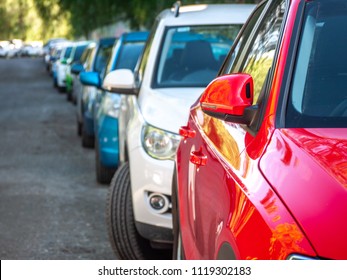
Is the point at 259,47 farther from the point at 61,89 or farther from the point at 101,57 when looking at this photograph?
the point at 61,89

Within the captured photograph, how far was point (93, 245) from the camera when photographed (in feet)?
25.4

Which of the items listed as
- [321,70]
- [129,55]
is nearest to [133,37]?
[129,55]

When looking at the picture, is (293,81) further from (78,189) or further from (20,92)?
(20,92)

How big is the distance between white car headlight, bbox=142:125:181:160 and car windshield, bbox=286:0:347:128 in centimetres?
292

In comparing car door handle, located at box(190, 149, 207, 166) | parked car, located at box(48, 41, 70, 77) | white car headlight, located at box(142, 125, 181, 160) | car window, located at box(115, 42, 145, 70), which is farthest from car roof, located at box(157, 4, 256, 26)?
parked car, located at box(48, 41, 70, 77)

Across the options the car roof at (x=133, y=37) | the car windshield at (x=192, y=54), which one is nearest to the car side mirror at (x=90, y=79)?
the car roof at (x=133, y=37)

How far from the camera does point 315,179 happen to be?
2.75 meters

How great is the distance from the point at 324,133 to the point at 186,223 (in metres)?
1.50

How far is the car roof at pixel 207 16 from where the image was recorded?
27.1ft

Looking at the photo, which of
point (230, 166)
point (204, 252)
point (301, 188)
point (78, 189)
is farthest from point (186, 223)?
point (78, 189)

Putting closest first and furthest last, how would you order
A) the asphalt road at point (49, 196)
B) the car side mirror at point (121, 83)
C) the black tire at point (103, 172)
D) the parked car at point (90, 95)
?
the asphalt road at point (49, 196), the car side mirror at point (121, 83), the black tire at point (103, 172), the parked car at point (90, 95)

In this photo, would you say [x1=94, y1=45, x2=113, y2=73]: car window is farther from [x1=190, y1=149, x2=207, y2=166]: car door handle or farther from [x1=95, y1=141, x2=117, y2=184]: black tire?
[x1=190, y1=149, x2=207, y2=166]: car door handle

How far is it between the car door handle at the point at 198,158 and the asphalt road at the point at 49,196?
302cm

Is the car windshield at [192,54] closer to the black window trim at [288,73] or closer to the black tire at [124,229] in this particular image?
the black tire at [124,229]
